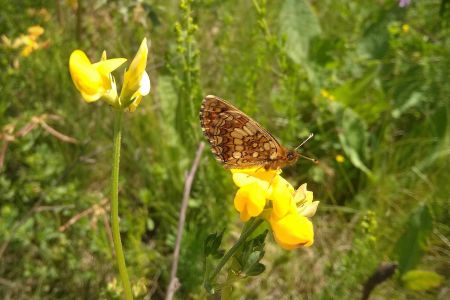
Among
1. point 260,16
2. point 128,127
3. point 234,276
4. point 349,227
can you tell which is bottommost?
point 349,227

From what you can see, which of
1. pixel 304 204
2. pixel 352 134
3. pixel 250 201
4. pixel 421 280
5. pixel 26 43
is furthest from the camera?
pixel 352 134

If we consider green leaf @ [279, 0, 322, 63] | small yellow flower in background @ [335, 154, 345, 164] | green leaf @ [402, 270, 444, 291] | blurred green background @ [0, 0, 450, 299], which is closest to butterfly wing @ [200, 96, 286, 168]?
blurred green background @ [0, 0, 450, 299]

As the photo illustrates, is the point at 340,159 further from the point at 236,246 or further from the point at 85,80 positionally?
the point at 85,80

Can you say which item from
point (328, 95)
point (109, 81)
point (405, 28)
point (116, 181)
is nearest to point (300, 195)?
point (116, 181)

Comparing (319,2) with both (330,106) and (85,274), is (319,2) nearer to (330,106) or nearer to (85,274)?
(330,106)

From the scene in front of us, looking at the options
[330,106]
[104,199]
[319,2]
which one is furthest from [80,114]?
[319,2]
